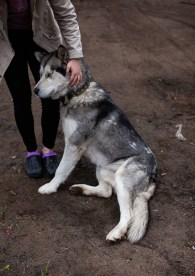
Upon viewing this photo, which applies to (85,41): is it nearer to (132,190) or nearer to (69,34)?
(69,34)

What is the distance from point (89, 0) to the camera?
1205 centimetres

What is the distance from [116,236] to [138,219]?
0.77 feet

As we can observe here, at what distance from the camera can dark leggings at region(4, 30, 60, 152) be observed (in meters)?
3.73

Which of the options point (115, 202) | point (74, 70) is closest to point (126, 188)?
point (115, 202)

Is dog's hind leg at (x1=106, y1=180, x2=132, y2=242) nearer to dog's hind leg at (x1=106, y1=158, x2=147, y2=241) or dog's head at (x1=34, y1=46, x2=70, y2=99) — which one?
dog's hind leg at (x1=106, y1=158, x2=147, y2=241)

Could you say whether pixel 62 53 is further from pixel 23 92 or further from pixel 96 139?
pixel 96 139

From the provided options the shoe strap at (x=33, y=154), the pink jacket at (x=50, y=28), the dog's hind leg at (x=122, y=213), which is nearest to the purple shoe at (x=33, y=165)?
the shoe strap at (x=33, y=154)

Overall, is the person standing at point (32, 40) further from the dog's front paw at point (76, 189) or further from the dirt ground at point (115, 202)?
the dirt ground at point (115, 202)

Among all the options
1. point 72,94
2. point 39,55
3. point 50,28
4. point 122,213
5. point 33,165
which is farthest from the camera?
point 33,165

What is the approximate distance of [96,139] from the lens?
3.96m

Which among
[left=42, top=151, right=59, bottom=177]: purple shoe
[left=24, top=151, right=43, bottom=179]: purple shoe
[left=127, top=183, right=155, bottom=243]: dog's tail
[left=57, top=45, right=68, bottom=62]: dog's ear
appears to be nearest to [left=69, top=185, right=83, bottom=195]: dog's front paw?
[left=42, top=151, right=59, bottom=177]: purple shoe

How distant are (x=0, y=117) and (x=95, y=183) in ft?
6.80

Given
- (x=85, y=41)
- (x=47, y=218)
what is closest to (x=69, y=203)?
(x=47, y=218)

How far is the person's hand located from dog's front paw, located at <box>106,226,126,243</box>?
1370 millimetres
